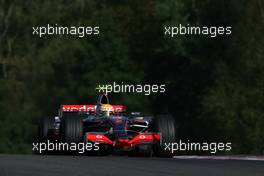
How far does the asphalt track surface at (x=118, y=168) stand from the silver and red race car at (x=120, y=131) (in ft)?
12.7

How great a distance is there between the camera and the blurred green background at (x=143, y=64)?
62375 mm

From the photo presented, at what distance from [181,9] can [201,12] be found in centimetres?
168

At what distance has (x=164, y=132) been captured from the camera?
941 inches

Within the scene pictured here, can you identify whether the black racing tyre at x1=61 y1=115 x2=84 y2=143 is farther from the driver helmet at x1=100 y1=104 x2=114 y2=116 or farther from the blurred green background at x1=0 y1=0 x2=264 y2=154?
the blurred green background at x1=0 y1=0 x2=264 y2=154

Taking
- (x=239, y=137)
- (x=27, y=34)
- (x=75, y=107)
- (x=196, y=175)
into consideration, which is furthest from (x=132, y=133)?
(x=27, y=34)

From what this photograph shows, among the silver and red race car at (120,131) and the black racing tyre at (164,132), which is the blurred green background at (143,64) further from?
the black racing tyre at (164,132)

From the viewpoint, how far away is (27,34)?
7319 centimetres

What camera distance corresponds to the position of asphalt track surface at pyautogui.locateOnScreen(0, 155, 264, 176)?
16656 mm

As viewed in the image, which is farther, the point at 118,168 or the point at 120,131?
the point at 120,131

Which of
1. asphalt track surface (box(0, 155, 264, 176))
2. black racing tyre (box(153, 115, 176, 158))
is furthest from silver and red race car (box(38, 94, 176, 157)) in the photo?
asphalt track surface (box(0, 155, 264, 176))
